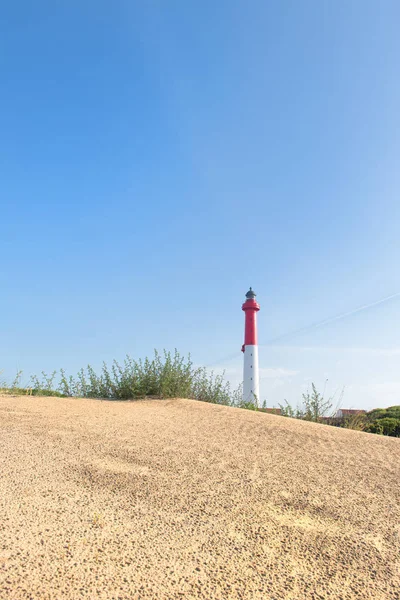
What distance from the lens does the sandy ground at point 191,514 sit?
69.5 inches

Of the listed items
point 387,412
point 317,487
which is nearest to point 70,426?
point 317,487

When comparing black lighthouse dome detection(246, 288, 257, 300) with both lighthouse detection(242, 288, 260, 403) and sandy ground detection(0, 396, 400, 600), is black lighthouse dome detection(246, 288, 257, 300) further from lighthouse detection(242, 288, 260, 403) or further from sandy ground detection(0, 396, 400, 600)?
sandy ground detection(0, 396, 400, 600)

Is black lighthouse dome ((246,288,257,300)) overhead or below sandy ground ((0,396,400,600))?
overhead

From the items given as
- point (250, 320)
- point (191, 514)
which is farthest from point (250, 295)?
point (191, 514)

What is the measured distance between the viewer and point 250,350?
65.6ft

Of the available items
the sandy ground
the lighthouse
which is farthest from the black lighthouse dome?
the sandy ground

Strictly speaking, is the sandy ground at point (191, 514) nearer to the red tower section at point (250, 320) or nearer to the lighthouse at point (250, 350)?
the lighthouse at point (250, 350)

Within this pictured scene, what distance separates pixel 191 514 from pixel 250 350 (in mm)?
17878

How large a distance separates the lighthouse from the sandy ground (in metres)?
15.5

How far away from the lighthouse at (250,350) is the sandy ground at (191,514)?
15.5 metres

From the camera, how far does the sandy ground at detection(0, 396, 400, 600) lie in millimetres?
1765

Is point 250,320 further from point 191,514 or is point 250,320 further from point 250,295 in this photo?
point 191,514

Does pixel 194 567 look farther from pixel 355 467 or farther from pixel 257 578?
pixel 355 467

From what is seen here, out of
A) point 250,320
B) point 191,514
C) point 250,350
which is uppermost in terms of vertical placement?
point 250,320
